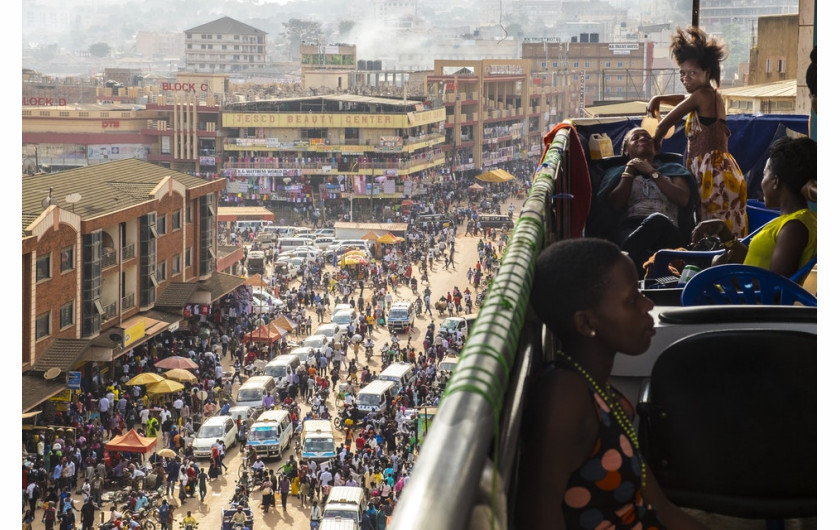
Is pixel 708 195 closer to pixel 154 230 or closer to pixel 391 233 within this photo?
pixel 154 230

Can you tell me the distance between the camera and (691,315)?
2729mm

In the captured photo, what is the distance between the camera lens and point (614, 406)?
1953 millimetres

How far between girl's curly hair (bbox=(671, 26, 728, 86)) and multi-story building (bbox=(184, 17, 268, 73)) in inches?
5526

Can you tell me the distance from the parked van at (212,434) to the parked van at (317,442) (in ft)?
4.53

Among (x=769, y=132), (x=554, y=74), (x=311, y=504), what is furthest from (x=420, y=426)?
(x=554, y=74)

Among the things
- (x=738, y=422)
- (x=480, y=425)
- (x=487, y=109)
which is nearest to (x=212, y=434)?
(x=738, y=422)

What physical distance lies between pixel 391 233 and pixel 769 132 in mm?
40742

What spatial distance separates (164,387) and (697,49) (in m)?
17.8

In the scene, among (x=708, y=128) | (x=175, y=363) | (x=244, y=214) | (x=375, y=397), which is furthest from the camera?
(x=244, y=214)

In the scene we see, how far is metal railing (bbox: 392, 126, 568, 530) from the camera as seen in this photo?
111cm

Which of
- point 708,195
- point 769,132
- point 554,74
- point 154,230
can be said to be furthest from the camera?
point 554,74

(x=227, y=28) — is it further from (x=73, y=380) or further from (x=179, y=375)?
(x=73, y=380)

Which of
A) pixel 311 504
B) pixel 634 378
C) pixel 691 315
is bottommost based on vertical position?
pixel 311 504

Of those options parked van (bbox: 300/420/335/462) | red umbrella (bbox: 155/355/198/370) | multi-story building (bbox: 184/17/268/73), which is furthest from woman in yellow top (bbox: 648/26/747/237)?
multi-story building (bbox: 184/17/268/73)
